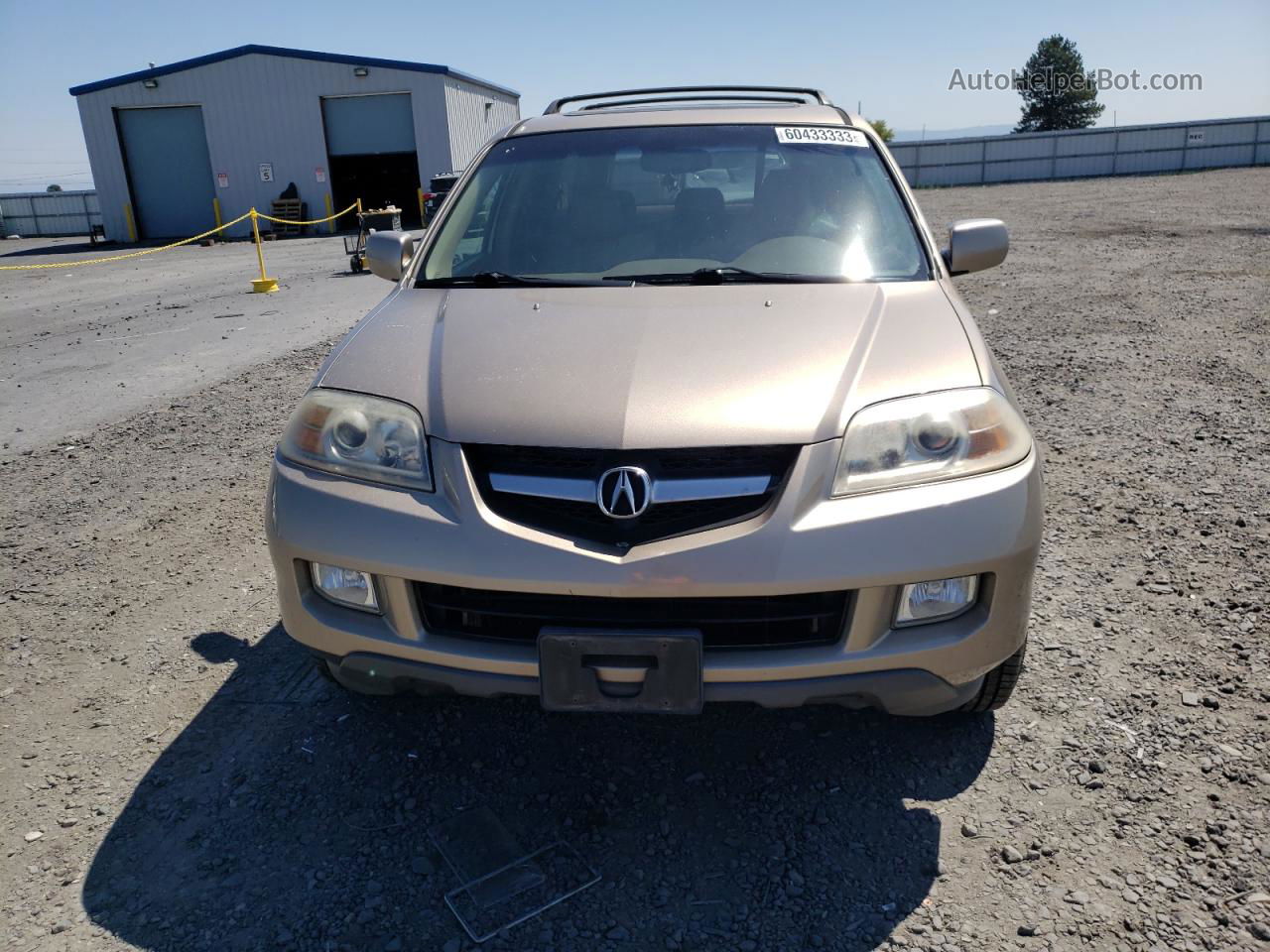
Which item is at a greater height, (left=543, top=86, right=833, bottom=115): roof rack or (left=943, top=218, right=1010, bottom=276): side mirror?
(left=543, top=86, right=833, bottom=115): roof rack

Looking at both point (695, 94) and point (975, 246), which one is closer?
point (975, 246)

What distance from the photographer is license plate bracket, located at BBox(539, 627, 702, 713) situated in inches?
82.4

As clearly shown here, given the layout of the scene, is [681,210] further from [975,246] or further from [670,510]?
[670,510]

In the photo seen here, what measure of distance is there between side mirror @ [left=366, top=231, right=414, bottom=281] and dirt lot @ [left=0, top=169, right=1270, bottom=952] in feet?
4.46

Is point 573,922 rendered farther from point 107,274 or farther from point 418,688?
point 107,274

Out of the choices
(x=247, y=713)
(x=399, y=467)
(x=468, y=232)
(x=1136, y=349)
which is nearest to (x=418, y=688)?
(x=399, y=467)

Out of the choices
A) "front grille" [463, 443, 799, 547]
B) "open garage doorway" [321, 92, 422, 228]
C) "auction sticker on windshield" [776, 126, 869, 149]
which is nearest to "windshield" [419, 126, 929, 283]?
"auction sticker on windshield" [776, 126, 869, 149]

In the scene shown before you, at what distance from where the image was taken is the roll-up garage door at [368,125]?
97.6ft

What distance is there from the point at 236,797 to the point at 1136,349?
7184 millimetres

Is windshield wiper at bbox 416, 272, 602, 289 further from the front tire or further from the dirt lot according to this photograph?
the front tire

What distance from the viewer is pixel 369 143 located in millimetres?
30078

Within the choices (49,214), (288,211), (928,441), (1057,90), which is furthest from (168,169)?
(1057,90)

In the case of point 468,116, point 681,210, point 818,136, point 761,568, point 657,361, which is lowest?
point 761,568

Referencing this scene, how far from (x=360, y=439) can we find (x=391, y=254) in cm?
143
